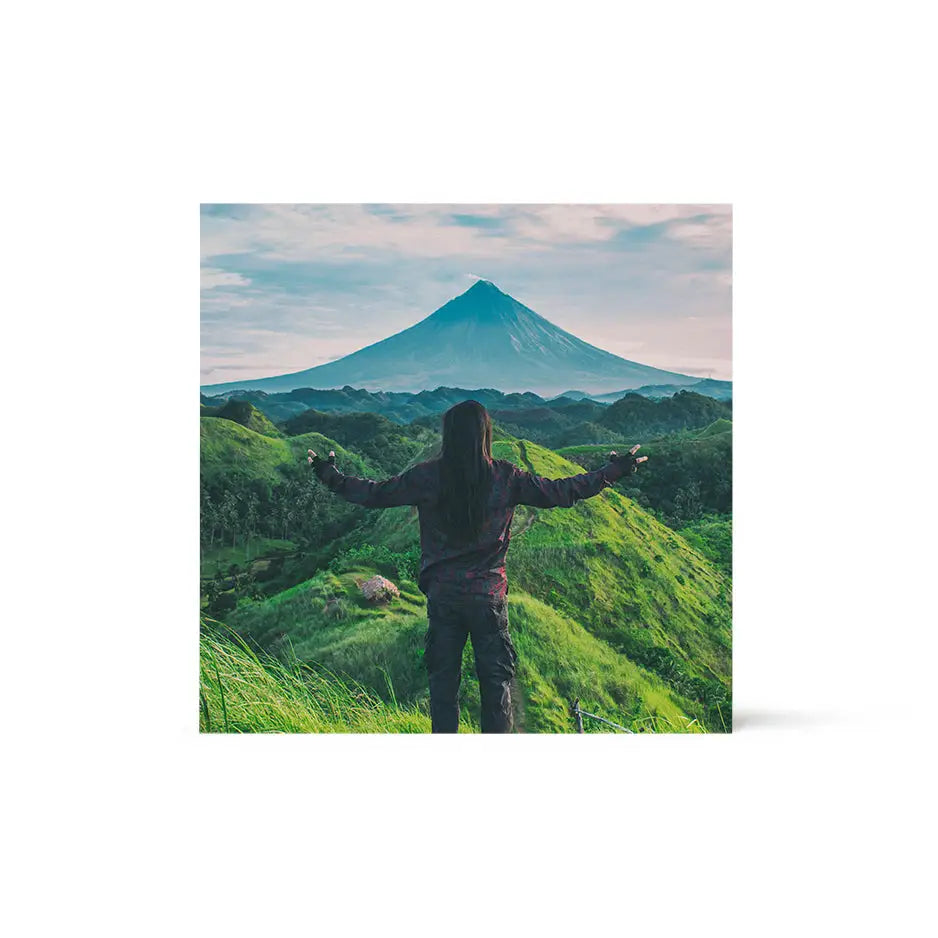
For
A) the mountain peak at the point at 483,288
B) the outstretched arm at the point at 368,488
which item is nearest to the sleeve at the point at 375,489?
the outstretched arm at the point at 368,488

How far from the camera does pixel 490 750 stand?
5.03 meters

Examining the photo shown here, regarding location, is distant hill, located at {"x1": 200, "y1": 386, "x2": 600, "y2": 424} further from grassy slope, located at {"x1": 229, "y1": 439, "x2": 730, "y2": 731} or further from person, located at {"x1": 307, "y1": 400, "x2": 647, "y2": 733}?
person, located at {"x1": 307, "y1": 400, "x2": 647, "y2": 733}

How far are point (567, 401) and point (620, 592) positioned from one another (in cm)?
121

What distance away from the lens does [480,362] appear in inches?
239

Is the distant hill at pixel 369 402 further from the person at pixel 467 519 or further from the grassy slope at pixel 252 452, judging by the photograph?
the person at pixel 467 519

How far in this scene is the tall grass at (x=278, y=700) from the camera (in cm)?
524

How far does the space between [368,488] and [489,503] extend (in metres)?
0.59

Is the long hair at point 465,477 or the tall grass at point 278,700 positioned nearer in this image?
the long hair at point 465,477

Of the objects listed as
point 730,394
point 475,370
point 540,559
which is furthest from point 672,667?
point 475,370

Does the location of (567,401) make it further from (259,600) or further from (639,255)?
(259,600)

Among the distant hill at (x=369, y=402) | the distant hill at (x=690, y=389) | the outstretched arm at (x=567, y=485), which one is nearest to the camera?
the outstretched arm at (x=567, y=485)

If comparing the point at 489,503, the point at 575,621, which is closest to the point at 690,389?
the point at 575,621

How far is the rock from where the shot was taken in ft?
18.3

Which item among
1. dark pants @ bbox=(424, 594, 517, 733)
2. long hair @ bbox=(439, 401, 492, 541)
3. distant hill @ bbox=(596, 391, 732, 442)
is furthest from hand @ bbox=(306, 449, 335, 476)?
distant hill @ bbox=(596, 391, 732, 442)
